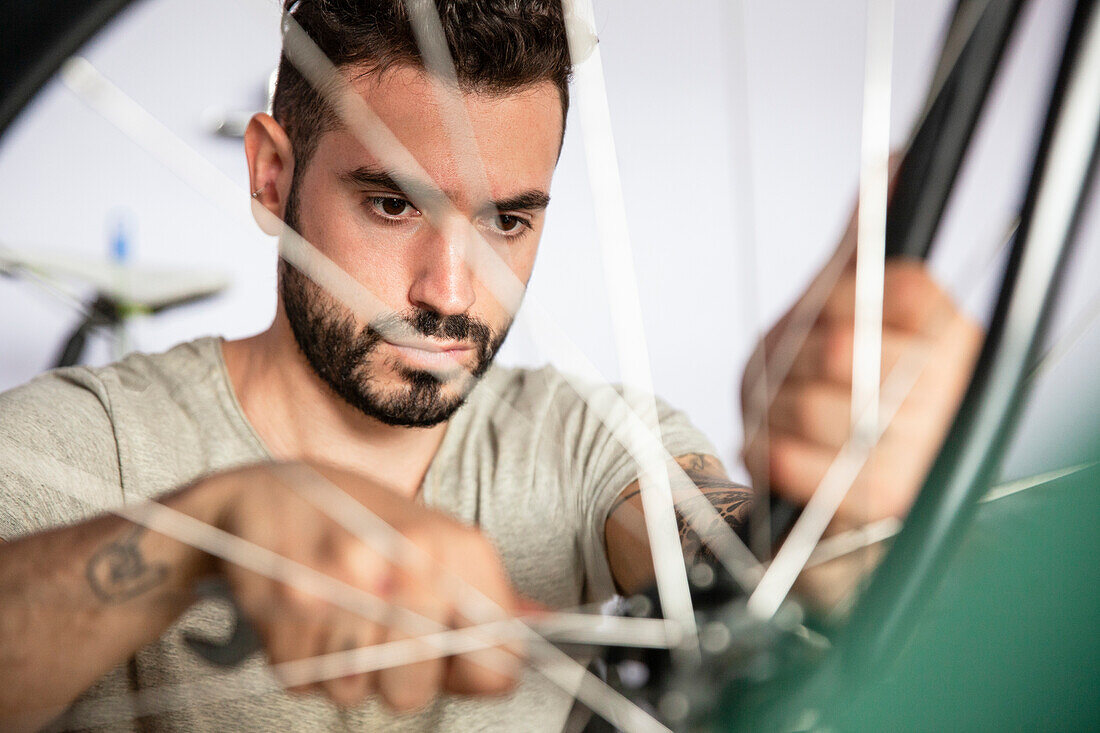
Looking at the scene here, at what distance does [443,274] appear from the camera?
Result: 451 millimetres

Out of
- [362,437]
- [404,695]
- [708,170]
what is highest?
[708,170]

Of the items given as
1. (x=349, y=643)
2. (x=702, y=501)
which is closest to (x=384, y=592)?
(x=349, y=643)

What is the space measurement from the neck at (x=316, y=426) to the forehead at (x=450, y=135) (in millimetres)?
160

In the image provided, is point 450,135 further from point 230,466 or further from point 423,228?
point 230,466

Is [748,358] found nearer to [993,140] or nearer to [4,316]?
[993,140]

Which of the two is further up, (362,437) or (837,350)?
(837,350)

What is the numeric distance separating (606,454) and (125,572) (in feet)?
1.11

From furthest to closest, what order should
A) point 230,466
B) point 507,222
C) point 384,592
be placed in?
1. point 507,222
2. point 230,466
3. point 384,592

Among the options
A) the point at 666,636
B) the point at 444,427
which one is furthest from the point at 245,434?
the point at 666,636

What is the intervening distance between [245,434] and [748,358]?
378 millimetres

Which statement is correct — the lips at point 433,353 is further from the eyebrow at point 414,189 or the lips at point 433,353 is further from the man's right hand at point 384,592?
the man's right hand at point 384,592

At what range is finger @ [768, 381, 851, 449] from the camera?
0.23 metres

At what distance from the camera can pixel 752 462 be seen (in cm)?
26

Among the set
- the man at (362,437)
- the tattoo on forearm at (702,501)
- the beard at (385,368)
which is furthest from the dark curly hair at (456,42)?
A: the tattoo on forearm at (702,501)
